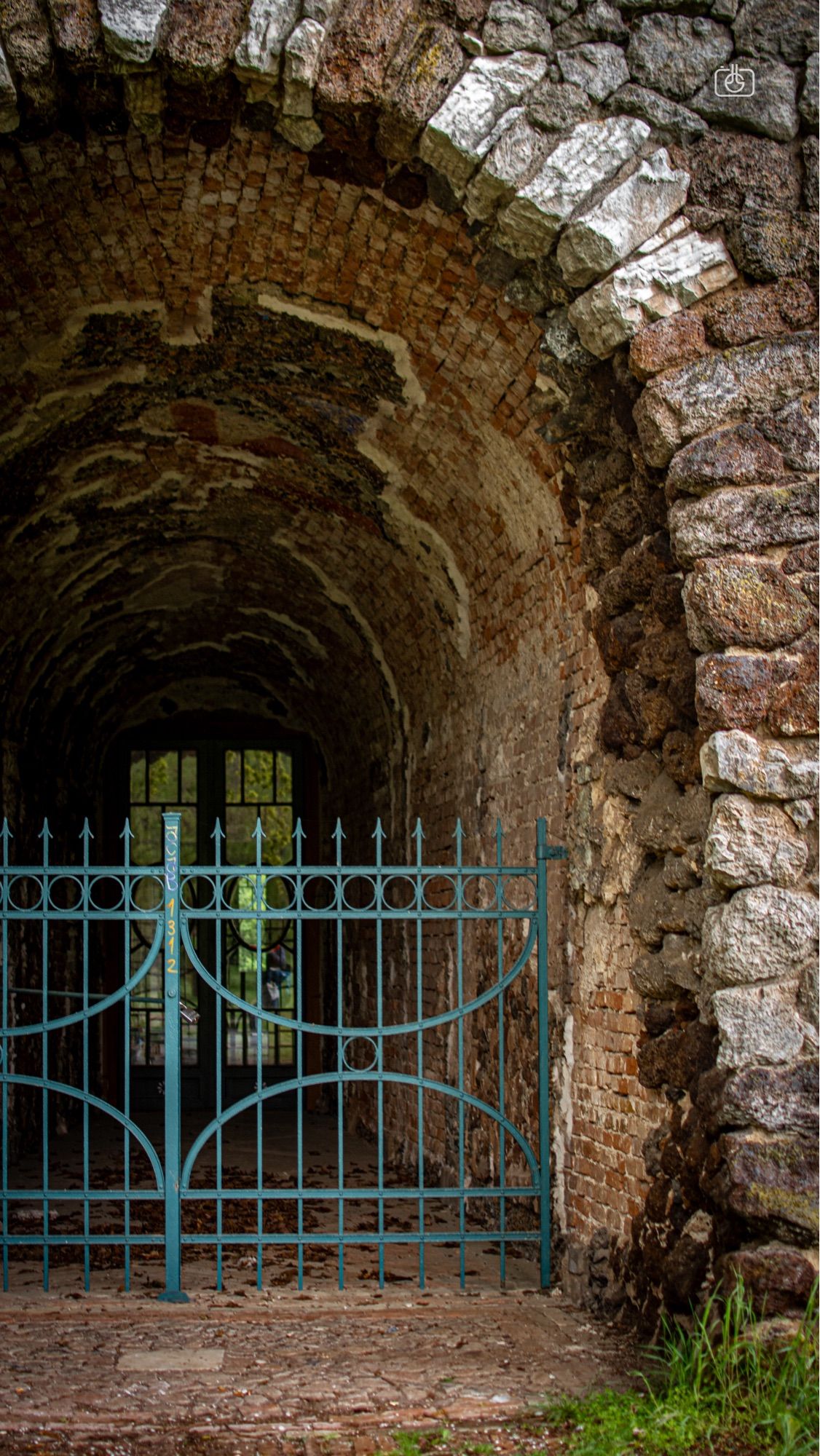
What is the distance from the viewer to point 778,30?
450cm

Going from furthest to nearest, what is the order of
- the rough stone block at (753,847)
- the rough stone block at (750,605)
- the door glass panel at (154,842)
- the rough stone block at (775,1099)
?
1. the door glass panel at (154,842)
2. the rough stone block at (750,605)
3. the rough stone block at (753,847)
4. the rough stone block at (775,1099)

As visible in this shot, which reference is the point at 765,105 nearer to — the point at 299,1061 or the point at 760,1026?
the point at 760,1026

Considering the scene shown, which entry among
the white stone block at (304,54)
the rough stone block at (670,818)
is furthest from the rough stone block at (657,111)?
the rough stone block at (670,818)

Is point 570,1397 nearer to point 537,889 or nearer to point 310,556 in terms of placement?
point 537,889

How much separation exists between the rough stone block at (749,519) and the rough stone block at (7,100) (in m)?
2.68

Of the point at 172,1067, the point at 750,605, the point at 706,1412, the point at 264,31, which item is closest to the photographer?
the point at 706,1412

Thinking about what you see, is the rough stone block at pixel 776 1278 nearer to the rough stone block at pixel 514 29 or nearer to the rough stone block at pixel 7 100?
the rough stone block at pixel 514 29

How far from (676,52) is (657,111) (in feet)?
0.73

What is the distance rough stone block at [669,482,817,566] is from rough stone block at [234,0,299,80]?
6.92 feet

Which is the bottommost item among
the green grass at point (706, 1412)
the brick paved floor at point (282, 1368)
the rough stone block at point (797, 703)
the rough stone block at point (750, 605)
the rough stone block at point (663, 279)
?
the brick paved floor at point (282, 1368)

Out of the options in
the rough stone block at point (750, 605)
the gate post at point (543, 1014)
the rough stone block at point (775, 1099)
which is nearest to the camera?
the rough stone block at point (775, 1099)

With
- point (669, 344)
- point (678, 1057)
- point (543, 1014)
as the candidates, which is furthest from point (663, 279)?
point (543, 1014)

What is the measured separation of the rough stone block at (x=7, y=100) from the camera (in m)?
4.42

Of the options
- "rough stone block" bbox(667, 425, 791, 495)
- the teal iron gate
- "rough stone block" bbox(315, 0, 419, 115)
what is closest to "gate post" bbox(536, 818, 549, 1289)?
the teal iron gate
